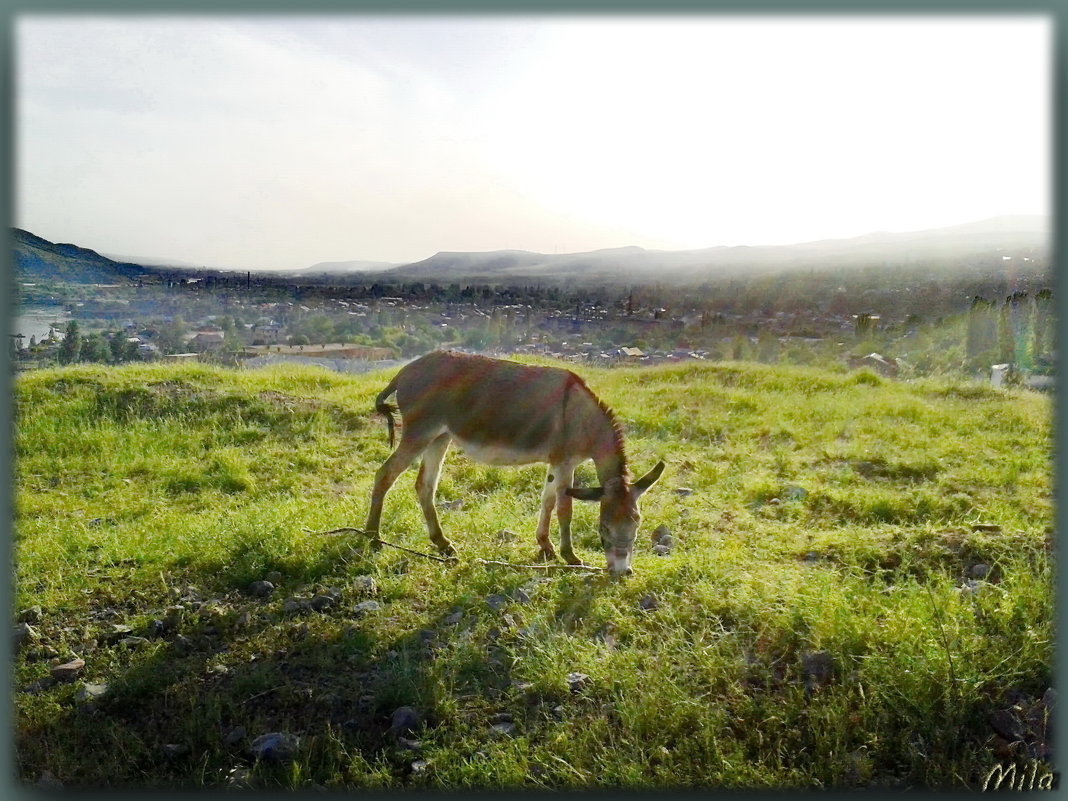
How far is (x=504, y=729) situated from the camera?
250 centimetres

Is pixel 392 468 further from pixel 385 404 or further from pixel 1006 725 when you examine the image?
pixel 1006 725

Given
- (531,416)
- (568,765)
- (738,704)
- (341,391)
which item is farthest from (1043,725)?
(341,391)

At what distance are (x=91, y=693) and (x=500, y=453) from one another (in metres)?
2.31

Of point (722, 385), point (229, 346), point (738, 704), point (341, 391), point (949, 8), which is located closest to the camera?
point (738, 704)

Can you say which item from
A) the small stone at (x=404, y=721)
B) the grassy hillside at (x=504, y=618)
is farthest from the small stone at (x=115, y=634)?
the small stone at (x=404, y=721)

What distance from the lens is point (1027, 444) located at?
19.3ft

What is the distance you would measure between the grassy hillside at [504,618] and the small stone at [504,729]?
0.05 feet

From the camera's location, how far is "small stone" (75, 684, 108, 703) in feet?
8.73

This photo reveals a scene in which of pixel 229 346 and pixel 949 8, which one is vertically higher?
pixel 949 8

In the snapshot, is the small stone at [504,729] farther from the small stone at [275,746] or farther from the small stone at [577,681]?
the small stone at [275,746]

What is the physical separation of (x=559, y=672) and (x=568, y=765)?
1.44 feet

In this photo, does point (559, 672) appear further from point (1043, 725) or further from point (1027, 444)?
point (1027, 444)

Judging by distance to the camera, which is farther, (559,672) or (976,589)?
(976,589)

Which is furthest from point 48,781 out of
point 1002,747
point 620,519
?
point 1002,747
